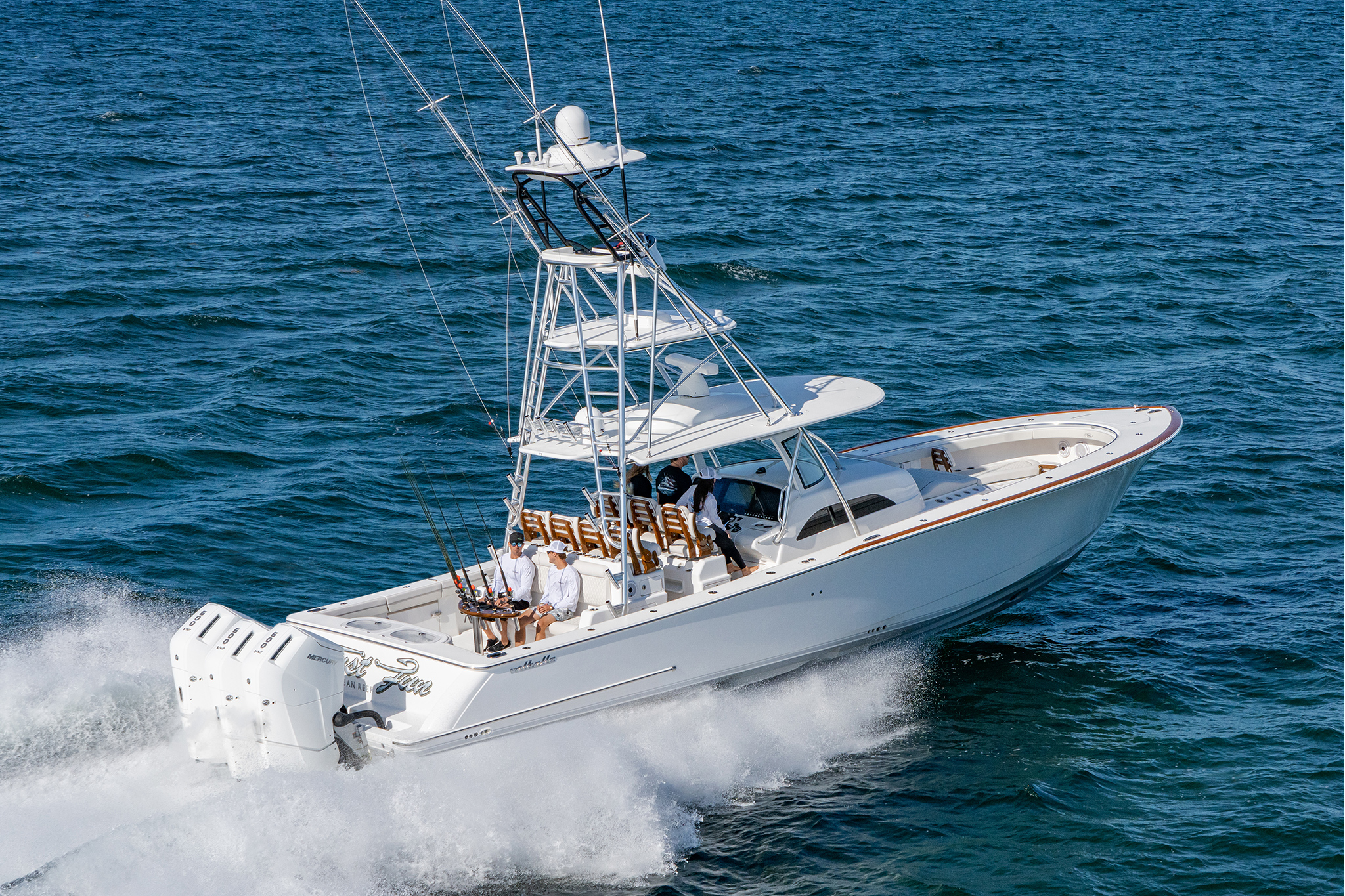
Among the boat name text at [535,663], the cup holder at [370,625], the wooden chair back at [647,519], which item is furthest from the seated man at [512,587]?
the wooden chair back at [647,519]

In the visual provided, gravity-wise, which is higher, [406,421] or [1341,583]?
[406,421]

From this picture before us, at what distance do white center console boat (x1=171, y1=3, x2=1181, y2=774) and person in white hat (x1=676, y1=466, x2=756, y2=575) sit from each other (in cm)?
11

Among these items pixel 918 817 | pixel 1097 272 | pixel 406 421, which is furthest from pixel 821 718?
pixel 1097 272

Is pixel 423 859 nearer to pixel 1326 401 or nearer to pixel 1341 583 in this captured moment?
pixel 1341 583

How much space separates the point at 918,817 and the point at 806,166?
2175 centimetres

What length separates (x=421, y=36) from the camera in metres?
43.8

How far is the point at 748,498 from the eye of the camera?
12797 millimetres

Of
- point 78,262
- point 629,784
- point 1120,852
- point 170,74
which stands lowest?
point 1120,852

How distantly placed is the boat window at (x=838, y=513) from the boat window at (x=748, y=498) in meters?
0.34

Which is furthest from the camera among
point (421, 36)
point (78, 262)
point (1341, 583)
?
point (421, 36)

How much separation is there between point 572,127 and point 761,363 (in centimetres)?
978

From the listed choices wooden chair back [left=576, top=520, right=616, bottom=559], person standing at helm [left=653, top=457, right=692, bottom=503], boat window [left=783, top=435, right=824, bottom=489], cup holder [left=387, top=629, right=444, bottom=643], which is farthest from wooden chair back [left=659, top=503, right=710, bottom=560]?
cup holder [left=387, top=629, right=444, bottom=643]

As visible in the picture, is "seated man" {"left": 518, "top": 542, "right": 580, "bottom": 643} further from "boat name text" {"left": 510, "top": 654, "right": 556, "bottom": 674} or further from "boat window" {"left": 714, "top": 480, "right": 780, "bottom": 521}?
"boat window" {"left": 714, "top": 480, "right": 780, "bottom": 521}

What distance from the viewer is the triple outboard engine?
925 centimetres
